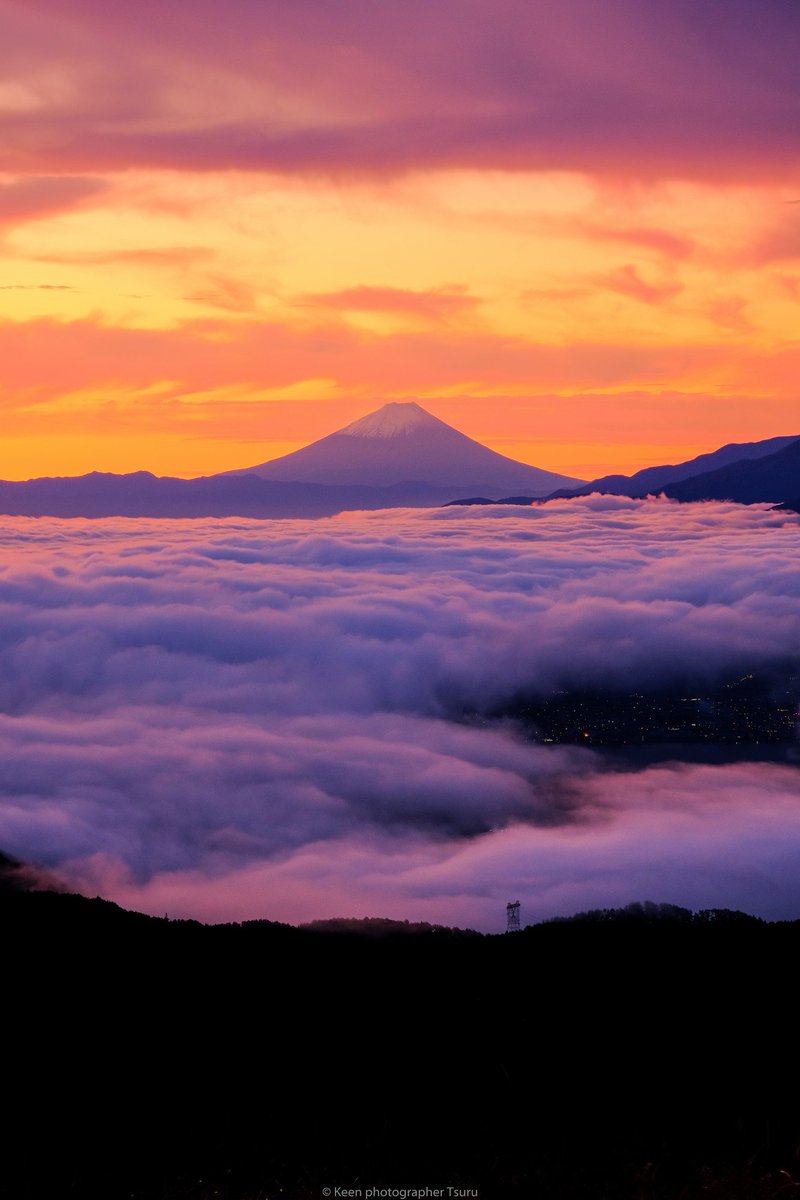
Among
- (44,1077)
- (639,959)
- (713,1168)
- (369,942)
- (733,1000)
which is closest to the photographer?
(713,1168)

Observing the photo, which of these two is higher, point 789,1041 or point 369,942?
point 789,1041

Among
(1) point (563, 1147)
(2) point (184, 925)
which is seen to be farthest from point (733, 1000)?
(2) point (184, 925)

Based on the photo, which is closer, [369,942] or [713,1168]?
[713,1168]

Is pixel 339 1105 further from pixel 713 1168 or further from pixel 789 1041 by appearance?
pixel 789 1041

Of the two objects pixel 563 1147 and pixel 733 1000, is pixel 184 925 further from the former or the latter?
pixel 563 1147

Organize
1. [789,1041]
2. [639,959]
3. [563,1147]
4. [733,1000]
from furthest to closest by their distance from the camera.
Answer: [639,959]
[733,1000]
[789,1041]
[563,1147]

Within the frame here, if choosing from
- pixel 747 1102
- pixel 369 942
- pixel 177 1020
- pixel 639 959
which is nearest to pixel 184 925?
pixel 369 942

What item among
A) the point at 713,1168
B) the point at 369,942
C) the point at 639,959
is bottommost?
the point at 369,942
